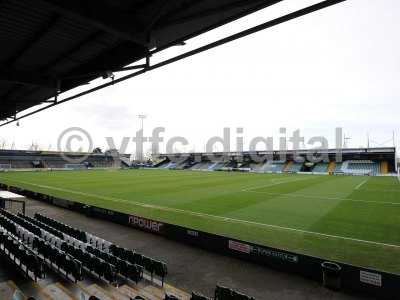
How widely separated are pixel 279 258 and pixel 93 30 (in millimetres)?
8765

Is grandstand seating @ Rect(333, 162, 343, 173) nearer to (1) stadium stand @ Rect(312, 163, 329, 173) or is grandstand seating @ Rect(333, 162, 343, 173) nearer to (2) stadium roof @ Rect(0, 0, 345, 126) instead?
(1) stadium stand @ Rect(312, 163, 329, 173)

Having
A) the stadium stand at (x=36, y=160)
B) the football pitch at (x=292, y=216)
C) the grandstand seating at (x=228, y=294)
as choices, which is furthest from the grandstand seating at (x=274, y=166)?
the grandstand seating at (x=228, y=294)

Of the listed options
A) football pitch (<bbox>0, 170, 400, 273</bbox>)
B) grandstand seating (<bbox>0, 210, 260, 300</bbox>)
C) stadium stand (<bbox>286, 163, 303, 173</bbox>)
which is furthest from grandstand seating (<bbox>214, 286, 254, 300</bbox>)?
stadium stand (<bbox>286, 163, 303, 173</bbox>)

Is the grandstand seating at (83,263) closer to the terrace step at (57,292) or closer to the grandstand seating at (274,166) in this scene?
the terrace step at (57,292)

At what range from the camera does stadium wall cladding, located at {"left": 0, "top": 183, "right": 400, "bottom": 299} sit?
817 cm

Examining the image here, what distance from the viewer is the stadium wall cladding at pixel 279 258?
26.8 feet

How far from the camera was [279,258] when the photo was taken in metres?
10.1

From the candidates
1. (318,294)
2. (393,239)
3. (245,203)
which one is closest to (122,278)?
(318,294)

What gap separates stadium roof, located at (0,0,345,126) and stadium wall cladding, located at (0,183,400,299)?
7454 mm

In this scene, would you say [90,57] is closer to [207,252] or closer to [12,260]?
[12,260]

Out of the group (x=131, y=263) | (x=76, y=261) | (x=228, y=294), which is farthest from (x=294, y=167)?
(x=76, y=261)

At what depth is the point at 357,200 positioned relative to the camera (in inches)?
966

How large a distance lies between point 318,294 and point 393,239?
7341 mm

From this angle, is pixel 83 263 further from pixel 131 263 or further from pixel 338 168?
pixel 338 168
